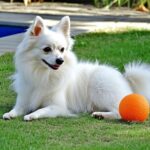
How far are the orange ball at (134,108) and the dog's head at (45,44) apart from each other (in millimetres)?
782

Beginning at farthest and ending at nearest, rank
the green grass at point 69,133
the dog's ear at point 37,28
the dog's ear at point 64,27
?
1. the dog's ear at point 64,27
2. the dog's ear at point 37,28
3. the green grass at point 69,133

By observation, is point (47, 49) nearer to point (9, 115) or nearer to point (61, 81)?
point (61, 81)

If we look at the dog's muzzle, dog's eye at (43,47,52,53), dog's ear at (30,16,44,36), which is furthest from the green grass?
dog's ear at (30,16,44,36)

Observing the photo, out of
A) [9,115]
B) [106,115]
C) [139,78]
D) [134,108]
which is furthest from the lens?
[139,78]

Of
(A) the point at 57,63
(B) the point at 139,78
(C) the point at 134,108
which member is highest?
(A) the point at 57,63

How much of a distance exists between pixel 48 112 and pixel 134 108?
0.90 meters

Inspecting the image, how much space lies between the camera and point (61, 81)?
6254 mm

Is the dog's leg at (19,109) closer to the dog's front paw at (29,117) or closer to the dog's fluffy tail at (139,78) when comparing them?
the dog's front paw at (29,117)

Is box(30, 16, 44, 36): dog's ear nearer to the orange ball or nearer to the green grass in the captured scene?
the green grass

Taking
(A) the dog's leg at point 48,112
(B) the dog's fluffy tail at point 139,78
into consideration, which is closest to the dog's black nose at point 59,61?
(A) the dog's leg at point 48,112

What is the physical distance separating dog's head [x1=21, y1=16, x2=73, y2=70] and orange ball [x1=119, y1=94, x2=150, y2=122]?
2.56ft

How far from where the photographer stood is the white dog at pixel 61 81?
6090 millimetres

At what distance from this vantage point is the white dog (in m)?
6.09

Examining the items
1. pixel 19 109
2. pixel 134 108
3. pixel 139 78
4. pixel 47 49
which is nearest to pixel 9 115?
pixel 19 109
